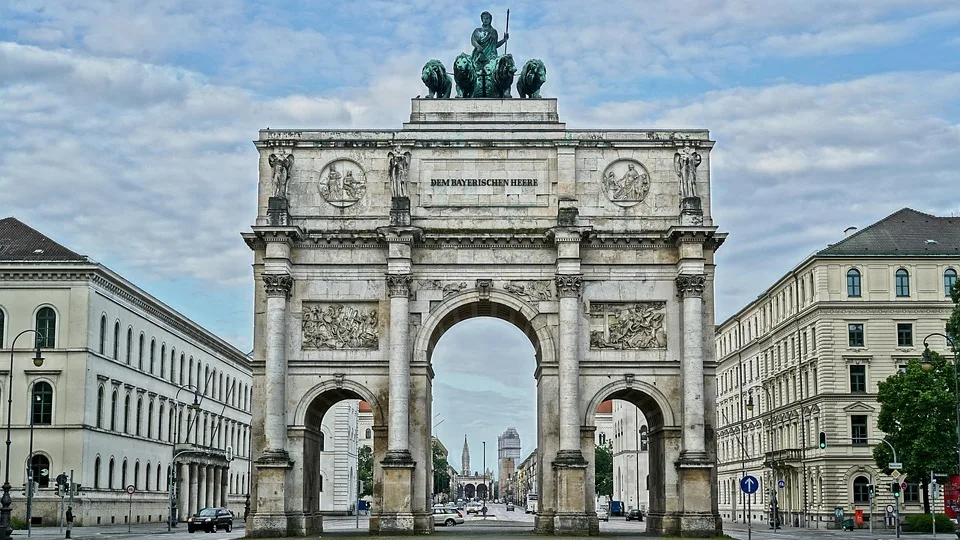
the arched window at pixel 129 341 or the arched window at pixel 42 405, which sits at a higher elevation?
the arched window at pixel 129 341

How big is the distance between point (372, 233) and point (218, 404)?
50170 millimetres

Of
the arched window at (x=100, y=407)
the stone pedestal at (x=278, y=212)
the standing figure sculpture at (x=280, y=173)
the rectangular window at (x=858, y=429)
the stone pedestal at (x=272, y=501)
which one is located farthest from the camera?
the rectangular window at (x=858, y=429)

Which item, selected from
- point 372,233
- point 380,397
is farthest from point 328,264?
point 380,397

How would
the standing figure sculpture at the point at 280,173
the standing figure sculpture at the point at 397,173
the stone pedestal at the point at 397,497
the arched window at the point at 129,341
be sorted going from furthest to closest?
1. the arched window at the point at 129,341
2. the standing figure sculpture at the point at 280,173
3. the standing figure sculpture at the point at 397,173
4. the stone pedestal at the point at 397,497

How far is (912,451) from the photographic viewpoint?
60.9 metres

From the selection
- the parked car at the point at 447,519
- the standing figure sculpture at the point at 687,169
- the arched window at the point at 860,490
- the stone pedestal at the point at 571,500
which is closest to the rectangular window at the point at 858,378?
the arched window at the point at 860,490

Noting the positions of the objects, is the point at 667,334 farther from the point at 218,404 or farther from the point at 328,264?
the point at 218,404

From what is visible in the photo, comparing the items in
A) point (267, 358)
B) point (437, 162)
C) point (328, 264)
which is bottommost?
point (267, 358)

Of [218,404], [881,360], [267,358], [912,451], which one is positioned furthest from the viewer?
[218,404]

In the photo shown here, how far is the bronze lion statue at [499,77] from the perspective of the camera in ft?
172

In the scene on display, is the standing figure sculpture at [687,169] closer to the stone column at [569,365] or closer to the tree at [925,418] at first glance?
the stone column at [569,365]

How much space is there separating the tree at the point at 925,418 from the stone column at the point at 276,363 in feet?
95.1

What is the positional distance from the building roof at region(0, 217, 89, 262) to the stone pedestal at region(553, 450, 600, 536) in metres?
30.0

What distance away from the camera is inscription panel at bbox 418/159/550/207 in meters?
50.3
